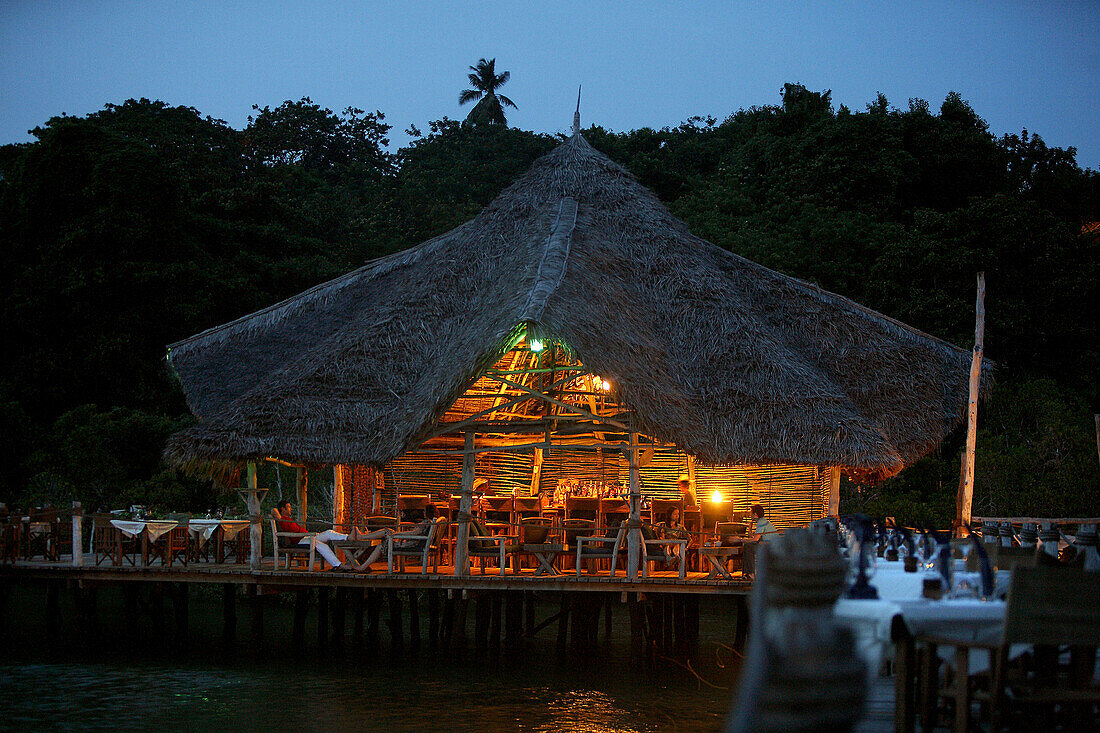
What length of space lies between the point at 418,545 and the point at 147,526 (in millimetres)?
4163

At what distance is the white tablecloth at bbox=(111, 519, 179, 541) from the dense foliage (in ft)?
24.9

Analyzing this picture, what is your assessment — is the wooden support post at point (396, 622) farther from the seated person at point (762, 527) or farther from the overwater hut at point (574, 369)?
the seated person at point (762, 527)

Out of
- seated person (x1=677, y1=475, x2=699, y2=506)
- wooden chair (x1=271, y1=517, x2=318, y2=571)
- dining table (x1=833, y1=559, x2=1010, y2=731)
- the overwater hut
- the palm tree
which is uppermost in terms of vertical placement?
the palm tree

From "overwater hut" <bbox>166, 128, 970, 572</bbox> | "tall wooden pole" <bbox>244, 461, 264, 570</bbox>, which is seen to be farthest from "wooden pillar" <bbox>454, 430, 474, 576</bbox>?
"tall wooden pole" <bbox>244, 461, 264, 570</bbox>

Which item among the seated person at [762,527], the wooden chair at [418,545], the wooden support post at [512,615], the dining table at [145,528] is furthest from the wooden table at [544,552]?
the dining table at [145,528]

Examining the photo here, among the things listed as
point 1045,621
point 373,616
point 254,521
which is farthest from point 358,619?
point 1045,621

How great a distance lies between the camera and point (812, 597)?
314cm

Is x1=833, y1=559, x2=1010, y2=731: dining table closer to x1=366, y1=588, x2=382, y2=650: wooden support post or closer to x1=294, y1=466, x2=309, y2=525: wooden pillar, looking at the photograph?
x1=366, y1=588, x2=382, y2=650: wooden support post

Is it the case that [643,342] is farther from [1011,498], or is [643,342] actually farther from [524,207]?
[1011,498]

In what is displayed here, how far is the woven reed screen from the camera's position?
1756 cm

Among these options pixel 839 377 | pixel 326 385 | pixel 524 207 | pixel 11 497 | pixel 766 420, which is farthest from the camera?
pixel 11 497

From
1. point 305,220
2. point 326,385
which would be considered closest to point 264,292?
point 305,220

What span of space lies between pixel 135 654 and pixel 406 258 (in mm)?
8684

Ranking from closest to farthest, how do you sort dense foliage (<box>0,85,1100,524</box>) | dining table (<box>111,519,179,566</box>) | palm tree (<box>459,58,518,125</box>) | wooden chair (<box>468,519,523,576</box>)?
wooden chair (<box>468,519,523,576</box>), dining table (<box>111,519,179,566</box>), dense foliage (<box>0,85,1100,524</box>), palm tree (<box>459,58,518,125</box>)
